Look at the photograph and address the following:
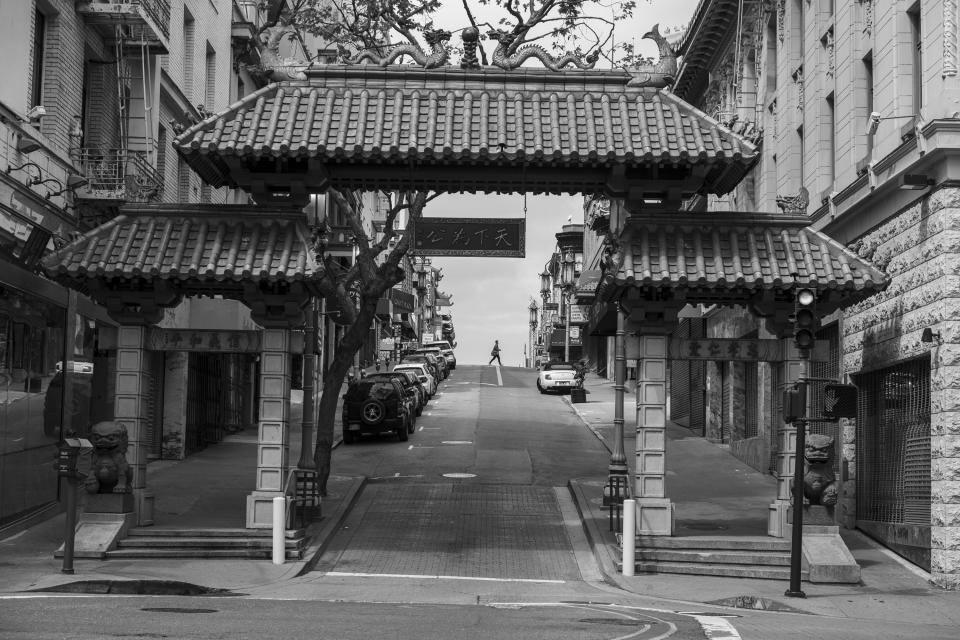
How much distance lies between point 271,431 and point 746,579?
292 inches

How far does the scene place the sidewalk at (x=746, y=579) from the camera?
15578 millimetres

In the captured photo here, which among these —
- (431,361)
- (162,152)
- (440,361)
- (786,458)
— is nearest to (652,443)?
(786,458)

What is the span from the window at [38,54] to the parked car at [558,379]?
128 ft

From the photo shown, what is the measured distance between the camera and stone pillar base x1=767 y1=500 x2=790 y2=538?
60.4 feet

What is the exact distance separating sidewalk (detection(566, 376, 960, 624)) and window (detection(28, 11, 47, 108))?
1271cm

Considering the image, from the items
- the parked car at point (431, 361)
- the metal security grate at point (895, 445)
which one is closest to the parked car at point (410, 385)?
the parked car at point (431, 361)

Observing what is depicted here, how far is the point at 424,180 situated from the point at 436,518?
23.2 ft

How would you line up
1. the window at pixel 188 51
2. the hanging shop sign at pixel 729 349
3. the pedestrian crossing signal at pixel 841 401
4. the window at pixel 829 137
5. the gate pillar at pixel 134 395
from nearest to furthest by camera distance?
the pedestrian crossing signal at pixel 841 401, the hanging shop sign at pixel 729 349, the gate pillar at pixel 134 395, the window at pixel 829 137, the window at pixel 188 51

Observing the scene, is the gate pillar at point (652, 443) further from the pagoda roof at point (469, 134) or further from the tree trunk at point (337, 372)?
the tree trunk at point (337, 372)

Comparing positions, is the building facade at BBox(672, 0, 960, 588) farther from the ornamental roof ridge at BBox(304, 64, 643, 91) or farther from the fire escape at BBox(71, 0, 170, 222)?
the fire escape at BBox(71, 0, 170, 222)

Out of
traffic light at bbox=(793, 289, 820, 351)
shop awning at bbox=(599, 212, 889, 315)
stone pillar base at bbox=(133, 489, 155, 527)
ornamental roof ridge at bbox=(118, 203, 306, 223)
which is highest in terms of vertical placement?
ornamental roof ridge at bbox=(118, 203, 306, 223)

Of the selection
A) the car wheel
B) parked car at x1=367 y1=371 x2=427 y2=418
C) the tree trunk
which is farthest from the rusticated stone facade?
parked car at x1=367 y1=371 x2=427 y2=418

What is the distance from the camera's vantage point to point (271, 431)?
731 inches

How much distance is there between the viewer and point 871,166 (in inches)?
796
